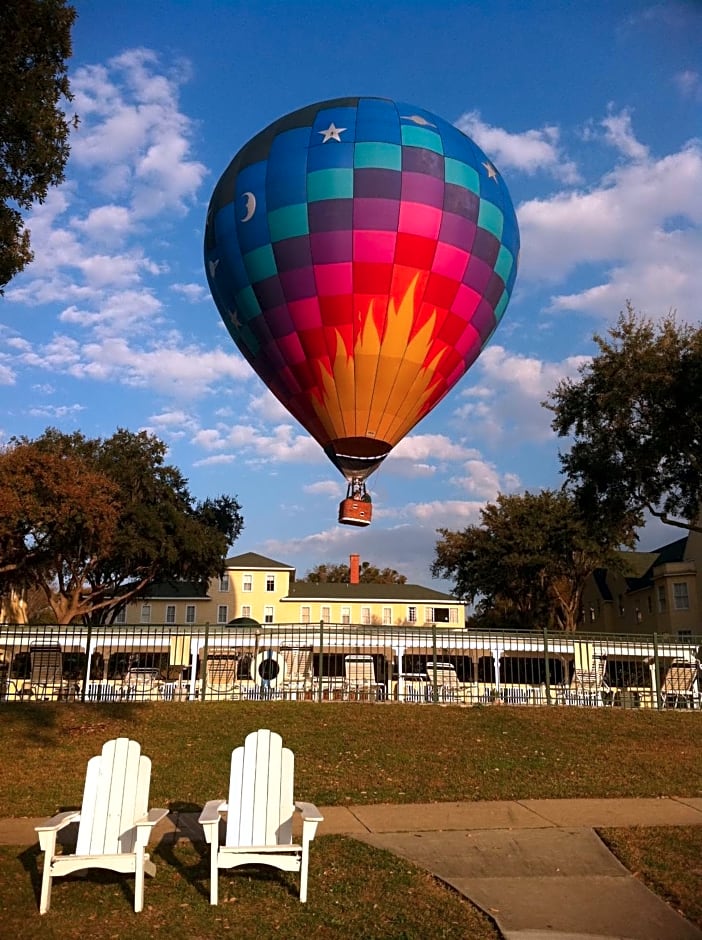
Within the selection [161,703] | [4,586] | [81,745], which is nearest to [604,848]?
[81,745]

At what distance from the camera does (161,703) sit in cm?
1892

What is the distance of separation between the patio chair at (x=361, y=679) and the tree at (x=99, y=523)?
50.3ft

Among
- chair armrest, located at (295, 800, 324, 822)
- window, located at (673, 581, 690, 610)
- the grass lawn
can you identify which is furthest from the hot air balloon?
window, located at (673, 581, 690, 610)

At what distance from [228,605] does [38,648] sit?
42.5m

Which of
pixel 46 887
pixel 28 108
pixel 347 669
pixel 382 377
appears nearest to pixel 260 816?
pixel 46 887

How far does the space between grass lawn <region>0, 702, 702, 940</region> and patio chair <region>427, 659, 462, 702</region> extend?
1.90 metres

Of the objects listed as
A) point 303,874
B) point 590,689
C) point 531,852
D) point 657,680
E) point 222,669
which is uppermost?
point 222,669

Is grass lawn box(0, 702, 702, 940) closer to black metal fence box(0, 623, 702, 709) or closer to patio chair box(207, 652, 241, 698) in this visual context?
black metal fence box(0, 623, 702, 709)

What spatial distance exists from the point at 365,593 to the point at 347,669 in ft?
140

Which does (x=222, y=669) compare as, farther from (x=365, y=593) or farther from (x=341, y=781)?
(x=365, y=593)

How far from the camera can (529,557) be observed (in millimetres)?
53281

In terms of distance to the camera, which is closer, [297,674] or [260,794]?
[260,794]

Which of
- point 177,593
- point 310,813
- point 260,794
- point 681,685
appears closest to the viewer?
point 310,813

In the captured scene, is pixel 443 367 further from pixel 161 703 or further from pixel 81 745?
pixel 81 745
